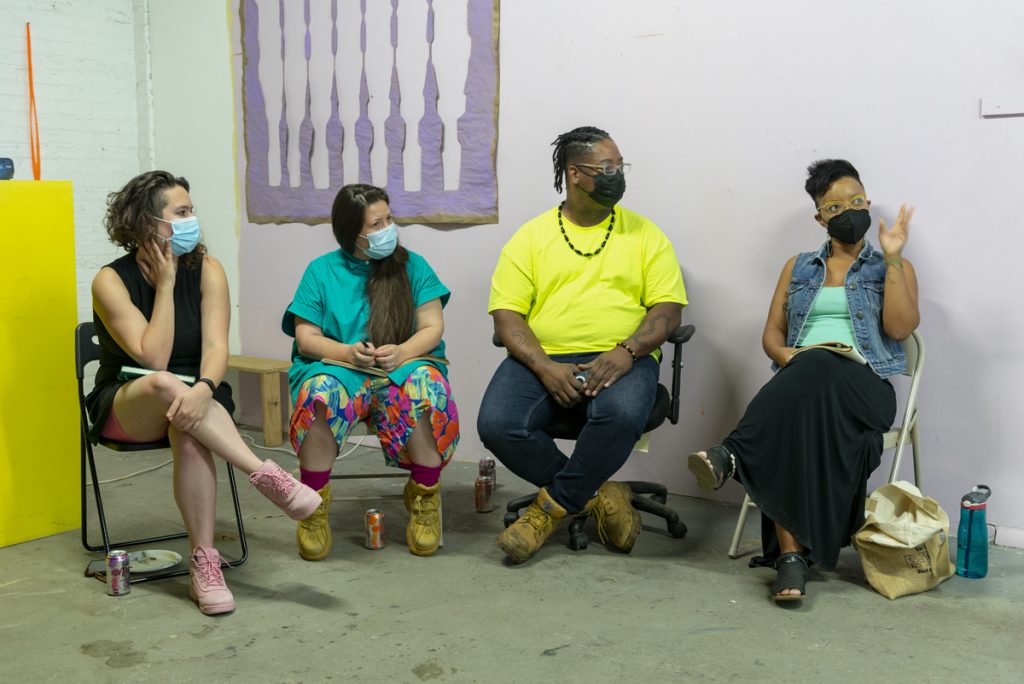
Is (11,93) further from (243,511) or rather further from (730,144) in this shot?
(730,144)

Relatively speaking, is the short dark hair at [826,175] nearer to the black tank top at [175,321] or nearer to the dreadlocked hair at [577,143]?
the dreadlocked hair at [577,143]

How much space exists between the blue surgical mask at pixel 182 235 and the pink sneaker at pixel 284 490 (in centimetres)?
66

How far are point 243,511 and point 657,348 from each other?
5.07 feet

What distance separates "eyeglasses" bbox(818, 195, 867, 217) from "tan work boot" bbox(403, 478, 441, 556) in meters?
1.44

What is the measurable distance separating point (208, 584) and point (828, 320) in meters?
1.93

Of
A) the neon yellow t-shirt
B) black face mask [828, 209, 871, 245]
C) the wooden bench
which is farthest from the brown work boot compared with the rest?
the wooden bench

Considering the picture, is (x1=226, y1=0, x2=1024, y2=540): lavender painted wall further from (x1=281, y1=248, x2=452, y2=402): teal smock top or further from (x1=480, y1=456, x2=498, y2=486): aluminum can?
(x1=281, y1=248, x2=452, y2=402): teal smock top

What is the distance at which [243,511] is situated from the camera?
3.67 meters

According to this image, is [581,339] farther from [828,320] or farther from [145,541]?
[145,541]

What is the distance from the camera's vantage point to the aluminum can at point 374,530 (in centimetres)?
326

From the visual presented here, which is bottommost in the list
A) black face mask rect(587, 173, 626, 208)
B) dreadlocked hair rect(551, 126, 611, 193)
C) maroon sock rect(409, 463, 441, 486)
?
maroon sock rect(409, 463, 441, 486)

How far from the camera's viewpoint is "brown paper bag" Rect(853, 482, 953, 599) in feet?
9.29

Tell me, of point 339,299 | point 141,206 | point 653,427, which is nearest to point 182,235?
point 141,206

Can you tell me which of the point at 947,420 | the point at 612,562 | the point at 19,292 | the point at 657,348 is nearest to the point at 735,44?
the point at 657,348
